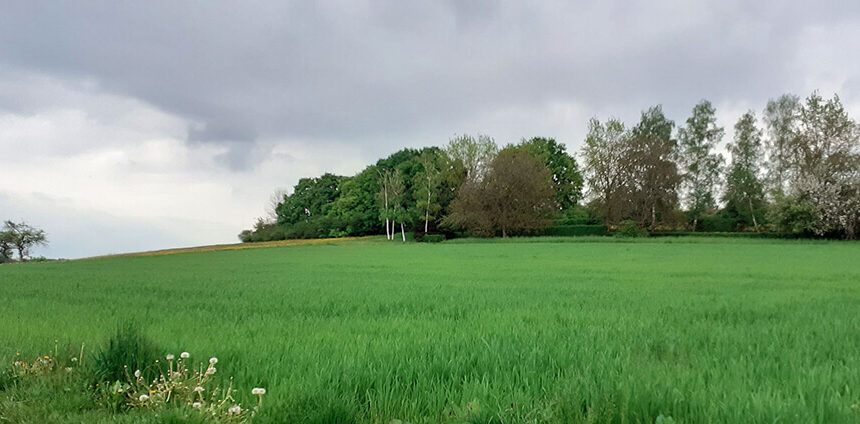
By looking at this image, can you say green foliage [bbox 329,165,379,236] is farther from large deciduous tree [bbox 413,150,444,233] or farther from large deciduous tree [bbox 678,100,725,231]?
large deciduous tree [bbox 678,100,725,231]

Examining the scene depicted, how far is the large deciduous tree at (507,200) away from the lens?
1966 inches

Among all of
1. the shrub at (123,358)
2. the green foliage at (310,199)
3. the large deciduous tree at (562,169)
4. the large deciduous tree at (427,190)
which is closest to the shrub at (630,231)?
the large deciduous tree at (562,169)

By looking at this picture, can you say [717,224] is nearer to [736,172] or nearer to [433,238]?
[736,172]

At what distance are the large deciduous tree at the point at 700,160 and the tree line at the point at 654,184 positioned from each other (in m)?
0.11

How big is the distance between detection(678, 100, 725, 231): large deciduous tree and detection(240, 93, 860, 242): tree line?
113 mm

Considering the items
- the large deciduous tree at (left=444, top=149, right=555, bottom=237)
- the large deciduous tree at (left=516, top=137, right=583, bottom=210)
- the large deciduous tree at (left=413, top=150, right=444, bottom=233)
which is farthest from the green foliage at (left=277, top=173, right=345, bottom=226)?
the large deciduous tree at (left=516, top=137, right=583, bottom=210)

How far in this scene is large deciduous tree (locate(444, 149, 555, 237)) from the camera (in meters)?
49.9

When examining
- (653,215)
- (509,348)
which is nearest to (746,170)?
(653,215)

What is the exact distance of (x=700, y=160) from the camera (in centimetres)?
5059

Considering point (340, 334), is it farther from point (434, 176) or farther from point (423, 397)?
point (434, 176)

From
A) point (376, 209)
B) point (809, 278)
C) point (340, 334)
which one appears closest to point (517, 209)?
point (376, 209)

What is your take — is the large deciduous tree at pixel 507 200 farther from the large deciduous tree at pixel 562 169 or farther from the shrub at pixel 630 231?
the large deciduous tree at pixel 562 169

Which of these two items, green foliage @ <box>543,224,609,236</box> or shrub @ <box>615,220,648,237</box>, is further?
green foliage @ <box>543,224,609,236</box>

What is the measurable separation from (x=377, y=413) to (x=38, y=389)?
252 cm
